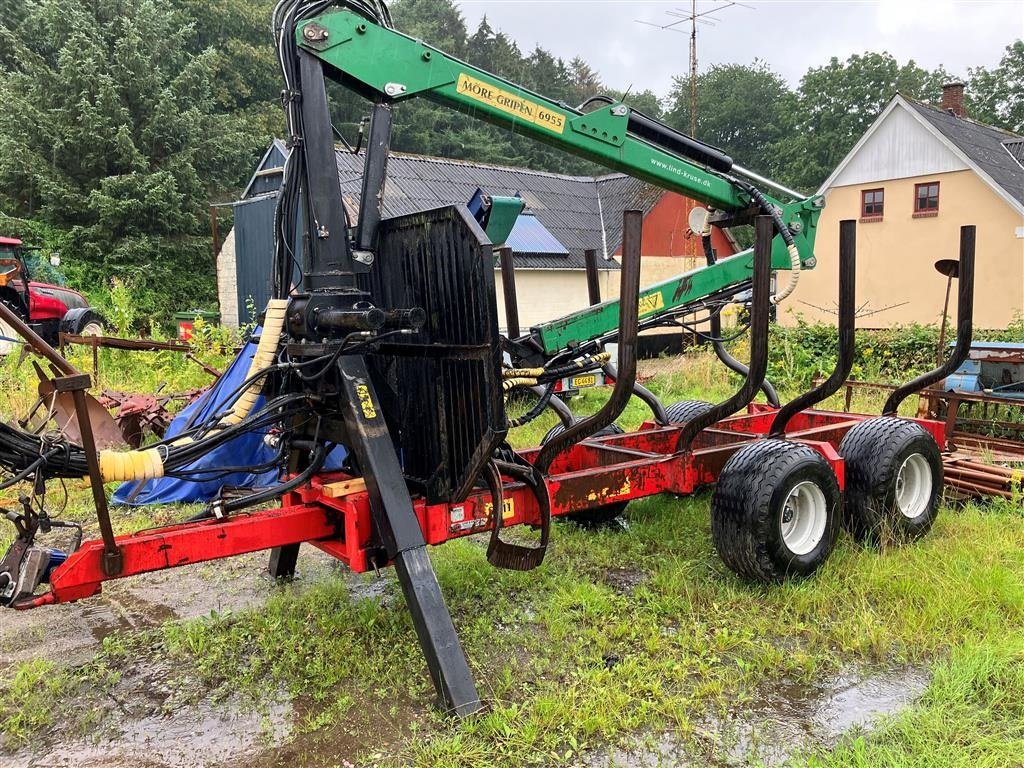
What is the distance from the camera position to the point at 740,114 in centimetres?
5428

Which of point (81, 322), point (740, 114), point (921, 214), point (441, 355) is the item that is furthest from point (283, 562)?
point (740, 114)

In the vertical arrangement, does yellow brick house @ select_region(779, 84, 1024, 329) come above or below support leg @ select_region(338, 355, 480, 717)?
above

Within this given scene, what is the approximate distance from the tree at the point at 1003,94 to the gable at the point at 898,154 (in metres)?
26.8

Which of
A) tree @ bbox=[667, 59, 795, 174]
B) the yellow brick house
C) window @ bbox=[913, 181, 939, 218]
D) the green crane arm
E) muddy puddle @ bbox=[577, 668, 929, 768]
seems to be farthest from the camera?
tree @ bbox=[667, 59, 795, 174]

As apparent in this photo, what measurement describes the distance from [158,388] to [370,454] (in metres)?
7.04

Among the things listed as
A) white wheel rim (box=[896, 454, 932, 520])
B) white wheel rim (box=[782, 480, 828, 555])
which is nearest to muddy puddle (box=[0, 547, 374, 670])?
white wheel rim (box=[782, 480, 828, 555])

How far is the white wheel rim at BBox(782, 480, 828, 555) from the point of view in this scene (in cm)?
468

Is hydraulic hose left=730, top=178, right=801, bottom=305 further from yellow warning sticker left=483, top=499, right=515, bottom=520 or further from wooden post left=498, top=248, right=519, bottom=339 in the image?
yellow warning sticker left=483, top=499, right=515, bottom=520

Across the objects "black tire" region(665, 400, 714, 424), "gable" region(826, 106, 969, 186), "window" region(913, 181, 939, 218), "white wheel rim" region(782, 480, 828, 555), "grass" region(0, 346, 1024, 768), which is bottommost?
"grass" region(0, 346, 1024, 768)

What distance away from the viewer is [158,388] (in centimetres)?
962

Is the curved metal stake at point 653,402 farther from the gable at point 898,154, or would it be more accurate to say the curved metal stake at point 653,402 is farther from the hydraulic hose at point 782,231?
the gable at point 898,154

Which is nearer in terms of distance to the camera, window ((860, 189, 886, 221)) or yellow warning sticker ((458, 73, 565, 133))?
yellow warning sticker ((458, 73, 565, 133))

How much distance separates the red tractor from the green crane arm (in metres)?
12.3

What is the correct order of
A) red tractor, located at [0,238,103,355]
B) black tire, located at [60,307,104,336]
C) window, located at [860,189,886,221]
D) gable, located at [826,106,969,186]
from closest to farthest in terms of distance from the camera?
red tractor, located at [0,238,103,355]
black tire, located at [60,307,104,336]
gable, located at [826,106,969,186]
window, located at [860,189,886,221]
